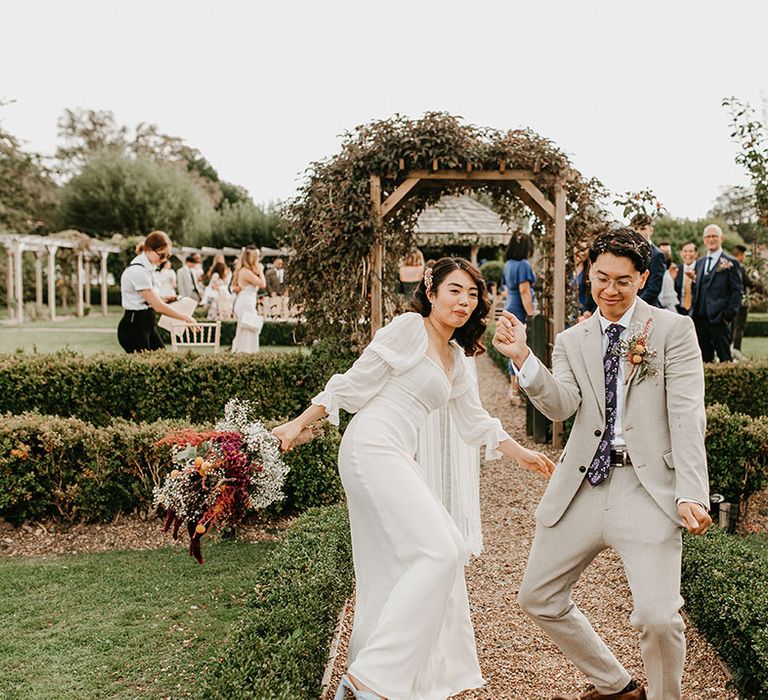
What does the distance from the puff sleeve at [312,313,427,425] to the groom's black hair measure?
925mm

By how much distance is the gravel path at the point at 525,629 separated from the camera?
391 centimetres

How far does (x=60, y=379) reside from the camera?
826 cm

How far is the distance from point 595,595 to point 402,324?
243 cm

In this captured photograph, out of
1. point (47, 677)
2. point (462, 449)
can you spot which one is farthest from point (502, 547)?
point (47, 677)

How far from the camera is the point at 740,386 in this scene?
27.8 feet

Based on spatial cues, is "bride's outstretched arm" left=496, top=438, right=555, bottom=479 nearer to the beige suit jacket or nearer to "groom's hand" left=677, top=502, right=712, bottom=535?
the beige suit jacket

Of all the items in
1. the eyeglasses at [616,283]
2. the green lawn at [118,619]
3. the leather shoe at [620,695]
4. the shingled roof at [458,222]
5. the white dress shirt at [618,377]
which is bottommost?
the green lawn at [118,619]

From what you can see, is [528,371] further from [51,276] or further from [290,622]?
[51,276]

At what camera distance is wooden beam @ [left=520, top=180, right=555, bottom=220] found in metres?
9.09

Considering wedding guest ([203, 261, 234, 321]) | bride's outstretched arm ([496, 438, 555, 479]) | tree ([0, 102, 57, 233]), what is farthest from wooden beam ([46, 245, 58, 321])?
bride's outstretched arm ([496, 438, 555, 479])

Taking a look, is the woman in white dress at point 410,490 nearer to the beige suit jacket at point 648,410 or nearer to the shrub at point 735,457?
the beige suit jacket at point 648,410

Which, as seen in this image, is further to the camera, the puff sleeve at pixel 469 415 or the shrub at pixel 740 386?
the shrub at pixel 740 386

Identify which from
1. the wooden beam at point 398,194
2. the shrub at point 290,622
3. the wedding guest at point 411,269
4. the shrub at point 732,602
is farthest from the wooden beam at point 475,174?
the shrub at point 732,602

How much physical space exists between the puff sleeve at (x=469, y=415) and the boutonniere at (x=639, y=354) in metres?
0.86
